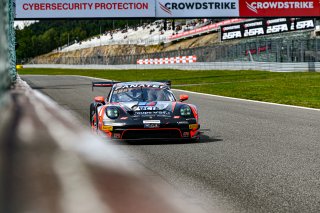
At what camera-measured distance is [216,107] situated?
59.4 ft

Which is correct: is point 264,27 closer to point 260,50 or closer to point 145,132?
point 260,50

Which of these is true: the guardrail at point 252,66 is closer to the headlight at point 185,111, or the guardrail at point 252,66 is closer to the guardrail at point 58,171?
the headlight at point 185,111

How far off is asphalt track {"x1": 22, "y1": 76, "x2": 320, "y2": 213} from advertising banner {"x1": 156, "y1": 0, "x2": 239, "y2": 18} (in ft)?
82.5

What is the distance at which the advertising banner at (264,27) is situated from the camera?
61.6 m

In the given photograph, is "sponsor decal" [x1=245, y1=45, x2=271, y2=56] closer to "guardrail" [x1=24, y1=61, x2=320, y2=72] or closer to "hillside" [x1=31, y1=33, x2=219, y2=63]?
"guardrail" [x1=24, y1=61, x2=320, y2=72]

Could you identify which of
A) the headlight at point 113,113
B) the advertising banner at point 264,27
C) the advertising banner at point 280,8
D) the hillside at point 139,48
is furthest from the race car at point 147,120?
the hillside at point 139,48

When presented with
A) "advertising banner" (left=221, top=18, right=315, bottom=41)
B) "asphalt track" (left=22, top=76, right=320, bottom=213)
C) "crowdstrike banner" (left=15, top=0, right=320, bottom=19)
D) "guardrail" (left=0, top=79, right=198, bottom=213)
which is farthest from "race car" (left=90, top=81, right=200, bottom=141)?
"advertising banner" (left=221, top=18, right=315, bottom=41)

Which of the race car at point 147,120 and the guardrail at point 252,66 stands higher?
the guardrail at point 252,66

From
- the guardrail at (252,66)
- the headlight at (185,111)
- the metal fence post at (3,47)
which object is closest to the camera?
the metal fence post at (3,47)

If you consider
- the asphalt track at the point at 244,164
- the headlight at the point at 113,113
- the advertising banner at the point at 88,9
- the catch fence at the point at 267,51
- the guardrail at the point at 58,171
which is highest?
the advertising banner at the point at 88,9

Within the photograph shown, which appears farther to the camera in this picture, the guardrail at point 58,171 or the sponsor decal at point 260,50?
the sponsor decal at point 260,50

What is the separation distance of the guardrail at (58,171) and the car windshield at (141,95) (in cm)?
871

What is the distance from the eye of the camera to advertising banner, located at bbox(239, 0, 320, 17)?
39.0 meters

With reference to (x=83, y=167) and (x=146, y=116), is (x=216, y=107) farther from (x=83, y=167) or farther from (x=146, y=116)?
(x=83, y=167)
